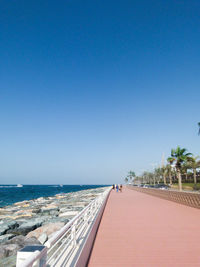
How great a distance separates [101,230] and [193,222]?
3657 mm

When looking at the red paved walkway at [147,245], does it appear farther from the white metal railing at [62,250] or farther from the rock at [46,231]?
the rock at [46,231]

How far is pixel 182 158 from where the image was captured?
35.8m

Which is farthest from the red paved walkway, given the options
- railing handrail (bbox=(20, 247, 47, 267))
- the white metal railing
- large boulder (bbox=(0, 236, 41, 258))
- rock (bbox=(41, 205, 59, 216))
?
rock (bbox=(41, 205, 59, 216))

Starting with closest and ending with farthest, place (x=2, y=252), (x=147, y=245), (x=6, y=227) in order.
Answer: (x=147, y=245), (x=2, y=252), (x=6, y=227)

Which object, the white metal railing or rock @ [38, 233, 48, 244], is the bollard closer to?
the white metal railing

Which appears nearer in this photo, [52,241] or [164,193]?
[52,241]

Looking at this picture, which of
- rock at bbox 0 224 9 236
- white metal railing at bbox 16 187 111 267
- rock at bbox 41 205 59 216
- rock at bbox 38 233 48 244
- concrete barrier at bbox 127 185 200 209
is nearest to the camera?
white metal railing at bbox 16 187 111 267

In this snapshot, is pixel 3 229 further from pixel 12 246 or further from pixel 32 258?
pixel 32 258

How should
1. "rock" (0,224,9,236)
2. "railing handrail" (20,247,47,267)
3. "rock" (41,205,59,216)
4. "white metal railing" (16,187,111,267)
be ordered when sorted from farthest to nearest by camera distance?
"rock" (41,205,59,216) < "rock" (0,224,9,236) < "white metal railing" (16,187,111,267) < "railing handrail" (20,247,47,267)

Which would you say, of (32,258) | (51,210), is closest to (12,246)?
(32,258)

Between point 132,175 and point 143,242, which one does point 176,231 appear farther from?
point 132,175

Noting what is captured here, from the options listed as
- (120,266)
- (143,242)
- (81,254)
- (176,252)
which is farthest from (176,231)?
(81,254)

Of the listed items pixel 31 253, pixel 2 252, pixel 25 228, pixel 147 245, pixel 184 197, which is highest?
pixel 31 253

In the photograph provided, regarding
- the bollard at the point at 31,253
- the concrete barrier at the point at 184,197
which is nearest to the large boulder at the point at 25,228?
the bollard at the point at 31,253
